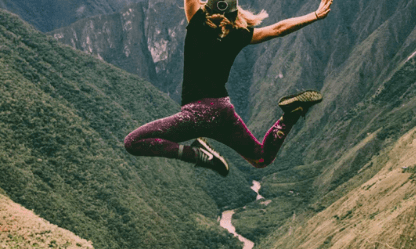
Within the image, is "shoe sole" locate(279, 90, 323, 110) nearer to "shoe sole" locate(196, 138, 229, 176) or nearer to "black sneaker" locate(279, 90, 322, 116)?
"black sneaker" locate(279, 90, 322, 116)

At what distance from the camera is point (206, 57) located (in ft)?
13.7

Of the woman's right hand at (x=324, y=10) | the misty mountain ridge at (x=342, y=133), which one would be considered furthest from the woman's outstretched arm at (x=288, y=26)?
the misty mountain ridge at (x=342, y=133)

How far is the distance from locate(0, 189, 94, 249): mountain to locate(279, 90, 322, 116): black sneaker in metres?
41.5

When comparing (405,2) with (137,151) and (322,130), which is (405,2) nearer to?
(322,130)

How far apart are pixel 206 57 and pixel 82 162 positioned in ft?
336

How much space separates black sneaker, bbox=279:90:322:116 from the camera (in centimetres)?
430

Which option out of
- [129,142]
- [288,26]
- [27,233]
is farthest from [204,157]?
[27,233]

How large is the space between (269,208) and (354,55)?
77641 millimetres

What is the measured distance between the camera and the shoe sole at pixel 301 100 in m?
4.29

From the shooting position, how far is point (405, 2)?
152 meters

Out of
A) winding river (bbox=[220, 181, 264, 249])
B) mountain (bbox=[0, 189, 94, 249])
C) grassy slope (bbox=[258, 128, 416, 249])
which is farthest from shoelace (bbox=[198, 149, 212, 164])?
winding river (bbox=[220, 181, 264, 249])

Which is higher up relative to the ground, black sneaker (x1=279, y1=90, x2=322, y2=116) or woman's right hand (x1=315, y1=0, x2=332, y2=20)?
woman's right hand (x1=315, y1=0, x2=332, y2=20)

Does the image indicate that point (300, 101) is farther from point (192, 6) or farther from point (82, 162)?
point (82, 162)

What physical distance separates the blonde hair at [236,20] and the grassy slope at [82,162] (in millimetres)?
76003
